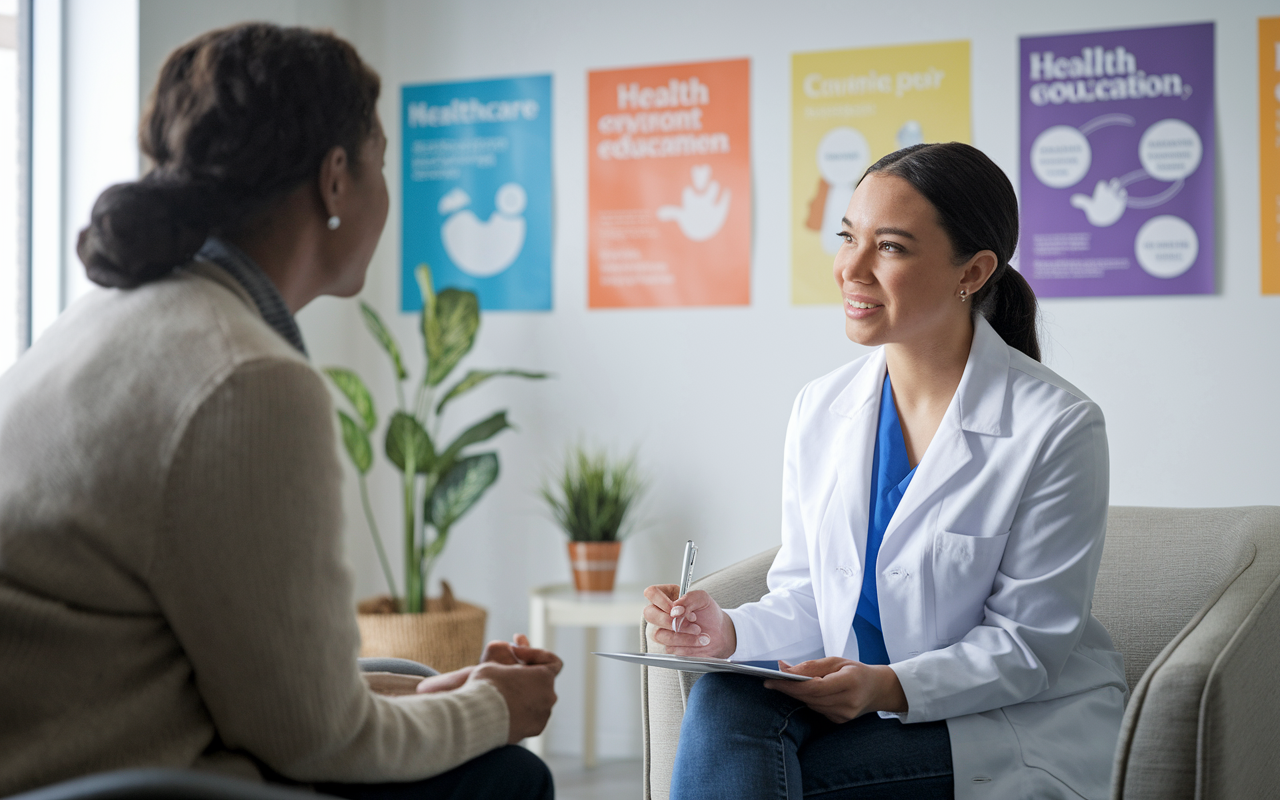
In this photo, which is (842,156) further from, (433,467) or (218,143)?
(218,143)

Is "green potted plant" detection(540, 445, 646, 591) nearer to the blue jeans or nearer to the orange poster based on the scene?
the orange poster

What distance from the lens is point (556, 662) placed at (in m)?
1.27

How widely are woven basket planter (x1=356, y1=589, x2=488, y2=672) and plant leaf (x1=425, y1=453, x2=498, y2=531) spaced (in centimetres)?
29

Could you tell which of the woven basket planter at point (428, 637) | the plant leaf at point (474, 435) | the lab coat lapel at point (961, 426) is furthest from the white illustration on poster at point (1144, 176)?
the woven basket planter at point (428, 637)

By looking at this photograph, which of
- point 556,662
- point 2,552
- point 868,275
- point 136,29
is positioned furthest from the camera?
point 136,29

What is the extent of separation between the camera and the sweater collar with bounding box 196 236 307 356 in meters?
1.07

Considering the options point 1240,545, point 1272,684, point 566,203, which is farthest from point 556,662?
point 566,203

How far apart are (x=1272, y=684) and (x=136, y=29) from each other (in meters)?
3.09

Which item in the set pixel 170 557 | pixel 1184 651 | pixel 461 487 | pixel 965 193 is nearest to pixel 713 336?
pixel 461 487

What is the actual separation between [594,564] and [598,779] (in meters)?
0.69

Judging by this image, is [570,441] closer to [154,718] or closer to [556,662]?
[556,662]

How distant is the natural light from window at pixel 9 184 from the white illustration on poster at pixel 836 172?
234cm

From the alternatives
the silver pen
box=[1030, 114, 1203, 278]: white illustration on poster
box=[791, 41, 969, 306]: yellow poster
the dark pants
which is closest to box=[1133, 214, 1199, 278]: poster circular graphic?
box=[1030, 114, 1203, 278]: white illustration on poster

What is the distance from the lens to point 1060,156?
324 centimetres
